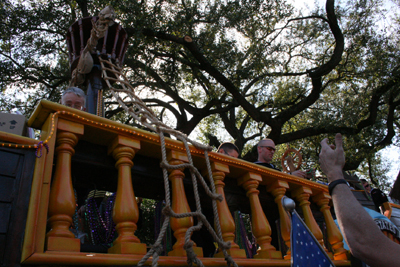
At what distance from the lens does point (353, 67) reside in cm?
955

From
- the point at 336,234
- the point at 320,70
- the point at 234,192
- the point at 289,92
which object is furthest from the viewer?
the point at 289,92

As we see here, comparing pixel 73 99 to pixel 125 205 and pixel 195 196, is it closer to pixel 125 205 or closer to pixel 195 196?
pixel 125 205

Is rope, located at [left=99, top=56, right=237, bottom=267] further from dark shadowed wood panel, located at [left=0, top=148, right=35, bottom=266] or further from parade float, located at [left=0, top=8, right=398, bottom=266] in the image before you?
dark shadowed wood panel, located at [left=0, top=148, right=35, bottom=266]

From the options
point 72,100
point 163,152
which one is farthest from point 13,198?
point 72,100

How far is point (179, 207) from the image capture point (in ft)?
5.98

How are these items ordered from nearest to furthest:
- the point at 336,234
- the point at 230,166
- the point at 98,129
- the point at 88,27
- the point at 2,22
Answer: the point at 98,129 → the point at 230,166 → the point at 336,234 → the point at 88,27 → the point at 2,22

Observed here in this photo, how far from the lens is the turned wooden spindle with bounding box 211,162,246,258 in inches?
75.3

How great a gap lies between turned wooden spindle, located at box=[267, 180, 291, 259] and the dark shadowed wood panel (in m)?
1.77

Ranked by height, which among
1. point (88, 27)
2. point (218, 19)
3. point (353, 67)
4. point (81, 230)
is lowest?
point (81, 230)

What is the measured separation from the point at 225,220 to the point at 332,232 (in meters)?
1.27

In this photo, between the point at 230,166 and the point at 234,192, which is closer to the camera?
the point at 230,166

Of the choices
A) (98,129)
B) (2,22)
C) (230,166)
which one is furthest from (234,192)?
(2,22)

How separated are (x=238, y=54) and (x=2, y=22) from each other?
572 centimetres

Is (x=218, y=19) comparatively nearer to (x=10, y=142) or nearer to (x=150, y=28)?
(x=150, y=28)
